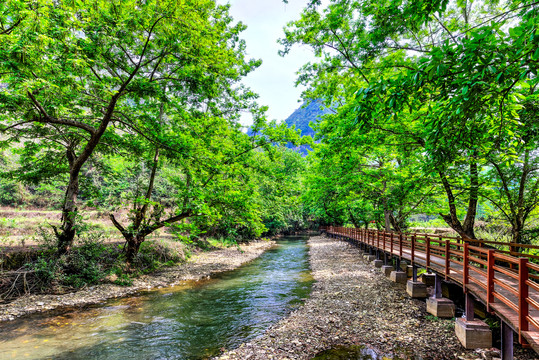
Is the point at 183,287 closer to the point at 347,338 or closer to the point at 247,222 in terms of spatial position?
the point at 247,222

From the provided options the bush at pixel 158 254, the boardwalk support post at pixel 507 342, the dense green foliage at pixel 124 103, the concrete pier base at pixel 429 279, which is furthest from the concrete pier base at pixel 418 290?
the bush at pixel 158 254

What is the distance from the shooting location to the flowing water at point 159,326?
20.1 feet

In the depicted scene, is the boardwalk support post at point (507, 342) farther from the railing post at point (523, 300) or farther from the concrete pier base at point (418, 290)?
the concrete pier base at point (418, 290)

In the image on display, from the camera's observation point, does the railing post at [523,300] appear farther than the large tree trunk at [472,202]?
No

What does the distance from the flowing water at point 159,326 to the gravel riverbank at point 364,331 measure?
835 mm

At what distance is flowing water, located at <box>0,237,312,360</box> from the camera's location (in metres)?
6.14

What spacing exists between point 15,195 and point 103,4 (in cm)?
2796

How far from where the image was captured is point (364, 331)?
674 centimetres

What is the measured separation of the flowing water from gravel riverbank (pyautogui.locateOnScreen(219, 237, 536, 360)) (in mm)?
835

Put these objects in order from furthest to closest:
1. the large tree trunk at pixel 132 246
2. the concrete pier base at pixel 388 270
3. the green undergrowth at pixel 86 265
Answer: the large tree trunk at pixel 132 246 < the concrete pier base at pixel 388 270 < the green undergrowth at pixel 86 265

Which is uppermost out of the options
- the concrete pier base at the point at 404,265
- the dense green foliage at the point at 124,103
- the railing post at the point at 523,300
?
the dense green foliage at the point at 124,103

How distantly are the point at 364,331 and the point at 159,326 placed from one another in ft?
18.7

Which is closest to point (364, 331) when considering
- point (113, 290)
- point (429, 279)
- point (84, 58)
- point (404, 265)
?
point (429, 279)

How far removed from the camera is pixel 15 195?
86.4ft
